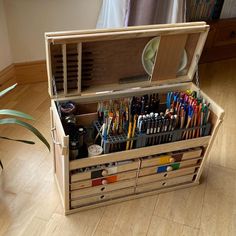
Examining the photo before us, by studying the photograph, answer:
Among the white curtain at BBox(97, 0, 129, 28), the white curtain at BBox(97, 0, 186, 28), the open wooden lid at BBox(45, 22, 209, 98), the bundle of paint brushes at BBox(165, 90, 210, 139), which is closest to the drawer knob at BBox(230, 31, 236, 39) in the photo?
the white curtain at BBox(97, 0, 186, 28)

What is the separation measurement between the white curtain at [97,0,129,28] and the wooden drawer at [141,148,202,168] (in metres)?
0.80

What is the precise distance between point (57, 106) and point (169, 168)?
516mm

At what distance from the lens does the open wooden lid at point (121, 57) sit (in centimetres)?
100

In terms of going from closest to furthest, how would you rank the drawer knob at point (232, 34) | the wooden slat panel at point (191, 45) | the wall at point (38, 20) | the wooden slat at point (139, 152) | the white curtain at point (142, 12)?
the wooden slat at point (139, 152) < the wooden slat panel at point (191, 45) < the white curtain at point (142, 12) < the wall at point (38, 20) < the drawer knob at point (232, 34)

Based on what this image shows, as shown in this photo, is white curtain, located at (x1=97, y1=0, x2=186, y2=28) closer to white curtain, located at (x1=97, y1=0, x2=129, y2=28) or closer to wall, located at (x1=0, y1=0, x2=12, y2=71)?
white curtain, located at (x1=97, y1=0, x2=129, y2=28)

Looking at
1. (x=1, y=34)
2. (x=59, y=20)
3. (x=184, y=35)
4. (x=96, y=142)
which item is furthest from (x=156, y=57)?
(x=1, y=34)

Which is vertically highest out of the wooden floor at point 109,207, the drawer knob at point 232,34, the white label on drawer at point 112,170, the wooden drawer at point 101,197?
the drawer knob at point 232,34

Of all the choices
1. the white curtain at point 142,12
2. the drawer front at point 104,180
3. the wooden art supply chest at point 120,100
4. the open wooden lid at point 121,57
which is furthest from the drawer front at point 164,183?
the white curtain at point 142,12

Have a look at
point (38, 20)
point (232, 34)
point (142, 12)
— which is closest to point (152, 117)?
point (142, 12)

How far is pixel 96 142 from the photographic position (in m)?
1.14

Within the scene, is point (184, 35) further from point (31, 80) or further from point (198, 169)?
point (31, 80)

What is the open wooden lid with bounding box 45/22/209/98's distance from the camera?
100cm

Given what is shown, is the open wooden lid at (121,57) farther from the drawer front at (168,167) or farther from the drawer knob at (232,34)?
the drawer knob at (232,34)

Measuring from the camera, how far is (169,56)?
1164 mm
